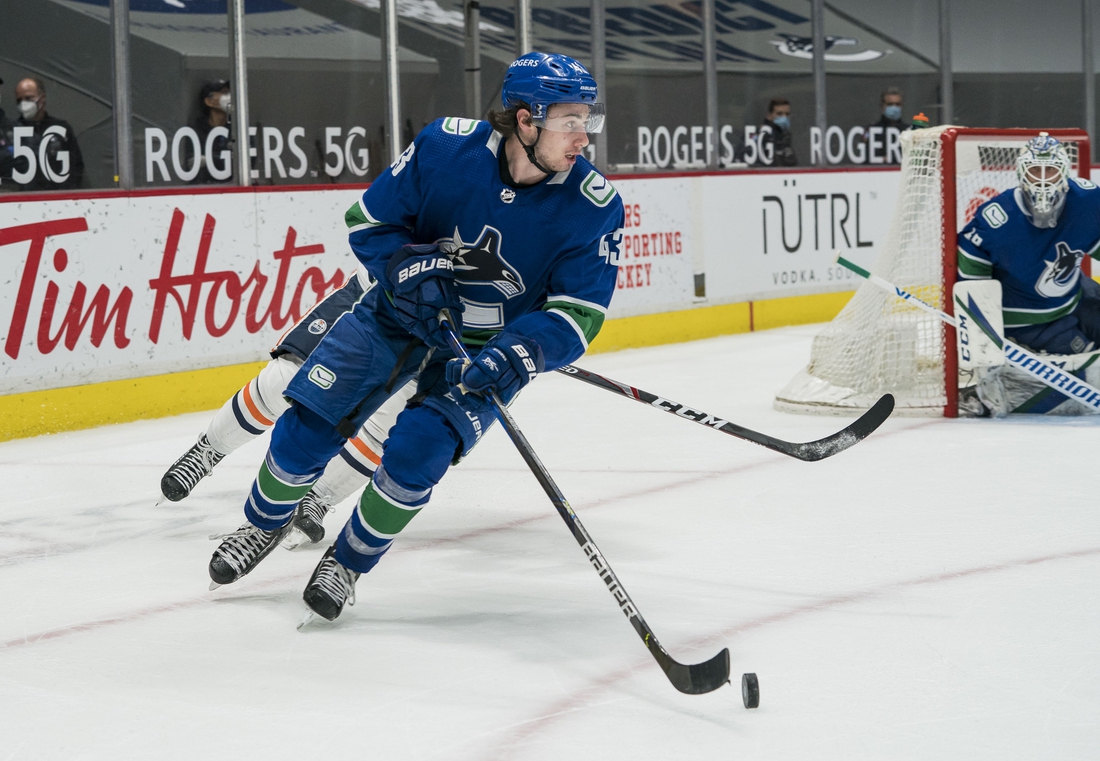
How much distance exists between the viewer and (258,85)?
5992 millimetres

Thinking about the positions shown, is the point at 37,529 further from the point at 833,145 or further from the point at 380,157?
the point at 833,145

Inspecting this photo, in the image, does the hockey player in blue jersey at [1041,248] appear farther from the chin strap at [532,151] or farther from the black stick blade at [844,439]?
the chin strap at [532,151]

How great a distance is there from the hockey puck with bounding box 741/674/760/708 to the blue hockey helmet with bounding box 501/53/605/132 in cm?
98

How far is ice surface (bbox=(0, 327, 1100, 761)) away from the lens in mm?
1843

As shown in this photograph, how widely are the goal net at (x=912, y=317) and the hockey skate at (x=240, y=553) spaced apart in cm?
257

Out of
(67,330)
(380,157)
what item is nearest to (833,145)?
(380,157)

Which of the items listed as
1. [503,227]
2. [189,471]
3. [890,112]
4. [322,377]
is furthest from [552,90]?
[890,112]

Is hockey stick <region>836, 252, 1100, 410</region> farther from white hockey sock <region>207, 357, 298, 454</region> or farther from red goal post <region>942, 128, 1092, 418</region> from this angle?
white hockey sock <region>207, 357, 298, 454</region>

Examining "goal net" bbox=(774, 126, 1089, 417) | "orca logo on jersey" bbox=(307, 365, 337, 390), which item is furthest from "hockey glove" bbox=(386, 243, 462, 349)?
"goal net" bbox=(774, 126, 1089, 417)

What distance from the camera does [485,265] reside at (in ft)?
8.02

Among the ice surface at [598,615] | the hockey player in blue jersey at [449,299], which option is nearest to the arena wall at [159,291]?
the ice surface at [598,615]

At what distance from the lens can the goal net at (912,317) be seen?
463 cm

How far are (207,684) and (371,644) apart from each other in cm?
31

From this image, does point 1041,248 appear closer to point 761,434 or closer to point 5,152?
point 761,434
